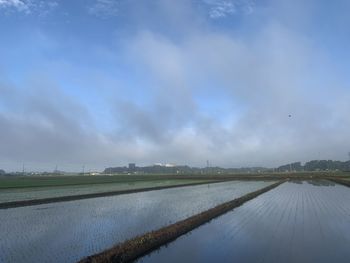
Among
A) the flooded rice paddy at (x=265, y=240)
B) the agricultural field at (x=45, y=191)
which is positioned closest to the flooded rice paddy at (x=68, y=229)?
the flooded rice paddy at (x=265, y=240)

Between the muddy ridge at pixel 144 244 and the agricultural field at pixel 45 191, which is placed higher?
the agricultural field at pixel 45 191

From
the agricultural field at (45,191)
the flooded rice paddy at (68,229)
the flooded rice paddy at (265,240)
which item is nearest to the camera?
the flooded rice paddy at (265,240)

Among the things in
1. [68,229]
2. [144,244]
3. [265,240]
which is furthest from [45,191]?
[265,240]

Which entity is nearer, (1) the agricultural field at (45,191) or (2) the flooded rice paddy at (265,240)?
(2) the flooded rice paddy at (265,240)

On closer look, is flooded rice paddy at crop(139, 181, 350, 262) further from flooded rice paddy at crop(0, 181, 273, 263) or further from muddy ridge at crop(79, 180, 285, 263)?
flooded rice paddy at crop(0, 181, 273, 263)

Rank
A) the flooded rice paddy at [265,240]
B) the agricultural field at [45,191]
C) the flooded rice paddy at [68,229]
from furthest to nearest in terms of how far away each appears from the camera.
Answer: the agricultural field at [45,191]
the flooded rice paddy at [68,229]
the flooded rice paddy at [265,240]

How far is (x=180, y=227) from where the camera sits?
15.3m

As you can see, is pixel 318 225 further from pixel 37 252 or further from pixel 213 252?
pixel 37 252

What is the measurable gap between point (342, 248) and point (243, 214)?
9156 mm

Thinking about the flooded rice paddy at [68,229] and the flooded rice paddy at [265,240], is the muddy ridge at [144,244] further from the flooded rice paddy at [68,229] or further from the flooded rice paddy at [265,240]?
the flooded rice paddy at [68,229]

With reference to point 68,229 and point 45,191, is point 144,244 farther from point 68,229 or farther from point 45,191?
point 45,191

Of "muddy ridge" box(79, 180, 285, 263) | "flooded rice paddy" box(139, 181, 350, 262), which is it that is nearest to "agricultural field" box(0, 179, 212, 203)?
"muddy ridge" box(79, 180, 285, 263)

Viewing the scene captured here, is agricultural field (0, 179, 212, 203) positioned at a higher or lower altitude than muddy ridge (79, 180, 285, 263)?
higher

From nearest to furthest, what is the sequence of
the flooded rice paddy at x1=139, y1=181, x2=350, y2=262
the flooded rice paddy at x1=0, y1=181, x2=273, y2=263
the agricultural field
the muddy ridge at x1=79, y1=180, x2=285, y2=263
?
the muddy ridge at x1=79, y1=180, x2=285, y2=263 < the flooded rice paddy at x1=139, y1=181, x2=350, y2=262 < the flooded rice paddy at x1=0, y1=181, x2=273, y2=263 < the agricultural field
